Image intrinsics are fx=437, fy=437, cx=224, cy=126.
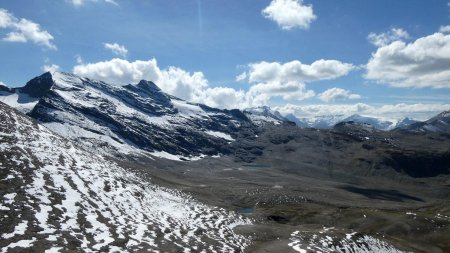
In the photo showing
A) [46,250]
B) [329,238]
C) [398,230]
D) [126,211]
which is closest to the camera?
[46,250]

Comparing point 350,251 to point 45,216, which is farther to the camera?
point 350,251

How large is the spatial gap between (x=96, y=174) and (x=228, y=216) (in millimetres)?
21049

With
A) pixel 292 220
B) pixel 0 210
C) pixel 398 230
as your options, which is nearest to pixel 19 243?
pixel 0 210

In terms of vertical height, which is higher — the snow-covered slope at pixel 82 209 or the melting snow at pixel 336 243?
the snow-covered slope at pixel 82 209

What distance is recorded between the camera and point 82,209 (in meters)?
46.5

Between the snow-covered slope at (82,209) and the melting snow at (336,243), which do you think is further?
the melting snow at (336,243)

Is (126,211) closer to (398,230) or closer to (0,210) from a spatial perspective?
(0,210)

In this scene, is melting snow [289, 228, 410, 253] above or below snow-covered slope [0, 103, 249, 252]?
below

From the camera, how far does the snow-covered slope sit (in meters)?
37.3

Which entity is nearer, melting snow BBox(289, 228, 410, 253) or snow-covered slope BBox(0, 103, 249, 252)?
snow-covered slope BBox(0, 103, 249, 252)

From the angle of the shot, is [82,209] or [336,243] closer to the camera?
[82,209]

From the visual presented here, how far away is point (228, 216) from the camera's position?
224ft

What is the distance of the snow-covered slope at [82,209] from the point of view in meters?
37.3

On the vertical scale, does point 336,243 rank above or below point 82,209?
below
